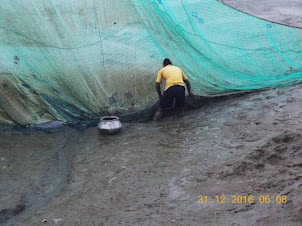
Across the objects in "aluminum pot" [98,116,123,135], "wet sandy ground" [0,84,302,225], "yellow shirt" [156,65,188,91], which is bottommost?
"wet sandy ground" [0,84,302,225]

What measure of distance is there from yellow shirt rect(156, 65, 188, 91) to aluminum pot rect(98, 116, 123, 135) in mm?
851

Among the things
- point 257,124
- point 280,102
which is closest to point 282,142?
point 257,124

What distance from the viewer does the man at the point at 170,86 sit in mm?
5738

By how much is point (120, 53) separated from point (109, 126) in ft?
3.31

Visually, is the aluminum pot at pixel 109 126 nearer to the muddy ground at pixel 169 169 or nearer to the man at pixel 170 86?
the muddy ground at pixel 169 169

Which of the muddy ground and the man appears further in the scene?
the man

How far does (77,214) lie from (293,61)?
13.1 feet

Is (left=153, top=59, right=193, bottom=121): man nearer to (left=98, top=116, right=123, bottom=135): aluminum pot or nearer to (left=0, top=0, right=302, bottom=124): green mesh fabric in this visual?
(left=0, top=0, right=302, bottom=124): green mesh fabric

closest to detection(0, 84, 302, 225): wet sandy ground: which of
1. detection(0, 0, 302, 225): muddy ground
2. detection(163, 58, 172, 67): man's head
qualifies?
detection(0, 0, 302, 225): muddy ground

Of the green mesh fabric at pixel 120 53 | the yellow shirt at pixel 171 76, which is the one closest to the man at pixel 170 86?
the yellow shirt at pixel 171 76

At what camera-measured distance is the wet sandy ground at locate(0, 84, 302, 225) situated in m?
3.44

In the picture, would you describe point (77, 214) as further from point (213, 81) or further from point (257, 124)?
point (213, 81)

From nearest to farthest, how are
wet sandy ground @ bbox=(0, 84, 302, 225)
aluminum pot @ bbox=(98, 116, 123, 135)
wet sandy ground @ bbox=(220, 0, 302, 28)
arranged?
wet sandy ground @ bbox=(0, 84, 302, 225)
aluminum pot @ bbox=(98, 116, 123, 135)
wet sandy ground @ bbox=(220, 0, 302, 28)

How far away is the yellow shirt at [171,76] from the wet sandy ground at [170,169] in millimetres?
562
